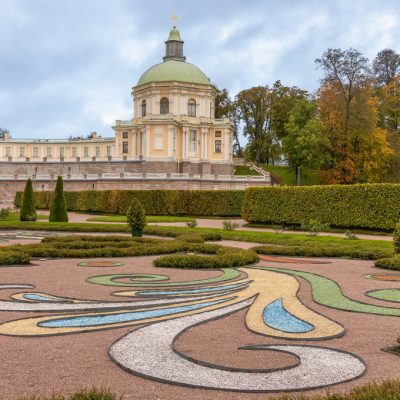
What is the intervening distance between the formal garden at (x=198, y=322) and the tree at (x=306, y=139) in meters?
35.2

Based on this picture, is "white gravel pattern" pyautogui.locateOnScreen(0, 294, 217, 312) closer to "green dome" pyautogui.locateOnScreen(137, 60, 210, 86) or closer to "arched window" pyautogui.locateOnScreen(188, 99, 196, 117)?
"green dome" pyautogui.locateOnScreen(137, 60, 210, 86)

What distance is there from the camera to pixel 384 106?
190 ft

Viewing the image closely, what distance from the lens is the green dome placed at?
7606 cm

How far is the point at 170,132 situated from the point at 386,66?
28179mm

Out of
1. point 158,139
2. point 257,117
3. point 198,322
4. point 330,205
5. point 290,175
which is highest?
point 257,117

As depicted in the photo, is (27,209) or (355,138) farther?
(355,138)

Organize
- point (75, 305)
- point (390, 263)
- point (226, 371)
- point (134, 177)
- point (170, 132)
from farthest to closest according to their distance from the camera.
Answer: point (170, 132) < point (134, 177) < point (390, 263) < point (75, 305) < point (226, 371)

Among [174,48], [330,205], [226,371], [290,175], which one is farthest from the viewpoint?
[174,48]

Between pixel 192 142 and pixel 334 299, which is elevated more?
pixel 192 142

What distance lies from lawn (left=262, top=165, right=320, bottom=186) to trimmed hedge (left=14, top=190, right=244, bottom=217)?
76.4ft

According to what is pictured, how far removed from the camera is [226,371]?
5.72 metres

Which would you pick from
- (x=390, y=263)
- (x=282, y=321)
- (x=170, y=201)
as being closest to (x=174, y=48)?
(x=170, y=201)

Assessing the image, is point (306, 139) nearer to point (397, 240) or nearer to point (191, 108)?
point (191, 108)

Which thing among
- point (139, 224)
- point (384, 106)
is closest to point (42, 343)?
point (139, 224)
